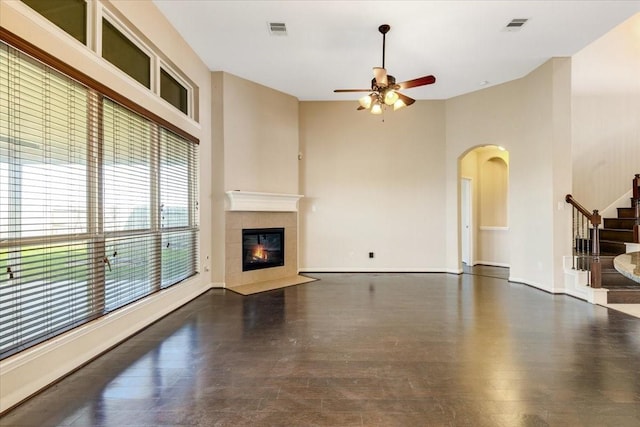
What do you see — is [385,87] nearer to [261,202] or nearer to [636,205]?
[261,202]

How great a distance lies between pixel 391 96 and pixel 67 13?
10.4 ft

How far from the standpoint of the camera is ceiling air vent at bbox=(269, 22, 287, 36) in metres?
3.73

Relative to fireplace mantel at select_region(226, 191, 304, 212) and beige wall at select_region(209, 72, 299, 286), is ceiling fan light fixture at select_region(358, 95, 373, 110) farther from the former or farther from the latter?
fireplace mantel at select_region(226, 191, 304, 212)

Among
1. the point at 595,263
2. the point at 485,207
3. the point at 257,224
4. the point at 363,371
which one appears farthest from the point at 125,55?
the point at 485,207

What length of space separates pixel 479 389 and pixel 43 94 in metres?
3.68

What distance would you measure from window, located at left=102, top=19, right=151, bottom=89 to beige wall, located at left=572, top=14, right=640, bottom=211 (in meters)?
6.21

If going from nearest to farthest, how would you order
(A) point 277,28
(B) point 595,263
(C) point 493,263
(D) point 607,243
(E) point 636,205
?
(A) point 277,28, (B) point 595,263, (E) point 636,205, (D) point 607,243, (C) point 493,263

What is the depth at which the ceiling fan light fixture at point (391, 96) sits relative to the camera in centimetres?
370

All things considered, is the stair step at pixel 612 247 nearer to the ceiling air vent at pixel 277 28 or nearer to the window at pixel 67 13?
the ceiling air vent at pixel 277 28

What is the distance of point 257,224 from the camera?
5.38 metres

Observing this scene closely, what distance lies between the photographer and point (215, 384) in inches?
85.4

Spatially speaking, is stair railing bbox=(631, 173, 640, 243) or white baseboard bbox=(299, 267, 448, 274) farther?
white baseboard bbox=(299, 267, 448, 274)

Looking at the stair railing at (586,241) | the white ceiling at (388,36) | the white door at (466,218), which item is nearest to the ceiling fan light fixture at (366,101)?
the white ceiling at (388,36)

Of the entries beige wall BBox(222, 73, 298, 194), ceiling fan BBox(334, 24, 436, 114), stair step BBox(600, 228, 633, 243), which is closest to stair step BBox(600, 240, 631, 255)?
stair step BBox(600, 228, 633, 243)
